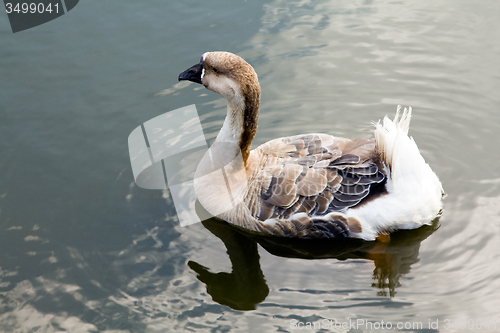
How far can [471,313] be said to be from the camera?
4562 millimetres

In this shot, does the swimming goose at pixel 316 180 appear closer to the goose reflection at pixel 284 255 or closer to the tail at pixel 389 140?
the tail at pixel 389 140

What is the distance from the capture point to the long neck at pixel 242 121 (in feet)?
16.6

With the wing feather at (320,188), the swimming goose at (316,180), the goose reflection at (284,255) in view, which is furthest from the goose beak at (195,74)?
the goose reflection at (284,255)

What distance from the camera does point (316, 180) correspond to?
5.19 metres

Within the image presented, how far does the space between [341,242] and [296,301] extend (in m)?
1.07

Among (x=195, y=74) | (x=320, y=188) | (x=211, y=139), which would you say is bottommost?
(x=211, y=139)

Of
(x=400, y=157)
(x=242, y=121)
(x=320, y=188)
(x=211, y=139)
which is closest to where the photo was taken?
(x=400, y=157)

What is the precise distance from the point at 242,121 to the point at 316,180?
1133mm

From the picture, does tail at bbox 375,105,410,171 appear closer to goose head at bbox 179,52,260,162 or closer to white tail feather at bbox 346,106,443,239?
white tail feather at bbox 346,106,443,239

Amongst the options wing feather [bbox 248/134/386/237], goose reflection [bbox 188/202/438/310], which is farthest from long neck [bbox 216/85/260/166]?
goose reflection [bbox 188/202/438/310]

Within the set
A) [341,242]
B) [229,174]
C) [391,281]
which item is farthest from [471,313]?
[229,174]

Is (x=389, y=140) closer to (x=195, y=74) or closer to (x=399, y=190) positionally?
(x=399, y=190)

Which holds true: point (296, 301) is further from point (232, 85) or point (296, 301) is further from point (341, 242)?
point (232, 85)

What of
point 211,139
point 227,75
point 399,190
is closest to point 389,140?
point 399,190
